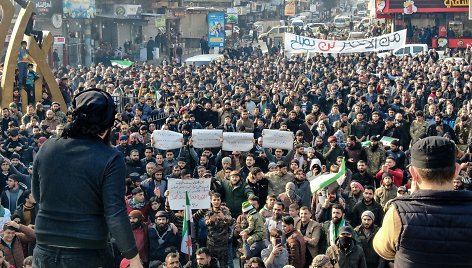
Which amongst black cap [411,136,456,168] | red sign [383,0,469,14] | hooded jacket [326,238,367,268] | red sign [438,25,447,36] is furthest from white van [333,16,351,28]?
black cap [411,136,456,168]

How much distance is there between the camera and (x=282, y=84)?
2316cm

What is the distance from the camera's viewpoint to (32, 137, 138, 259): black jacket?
3.52 meters

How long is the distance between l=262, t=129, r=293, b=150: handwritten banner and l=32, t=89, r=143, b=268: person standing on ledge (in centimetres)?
980

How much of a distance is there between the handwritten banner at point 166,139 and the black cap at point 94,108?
9857 mm

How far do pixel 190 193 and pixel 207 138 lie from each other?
4111mm

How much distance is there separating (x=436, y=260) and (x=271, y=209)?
659 cm

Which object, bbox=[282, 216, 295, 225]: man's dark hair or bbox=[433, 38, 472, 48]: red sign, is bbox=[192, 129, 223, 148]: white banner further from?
bbox=[433, 38, 472, 48]: red sign

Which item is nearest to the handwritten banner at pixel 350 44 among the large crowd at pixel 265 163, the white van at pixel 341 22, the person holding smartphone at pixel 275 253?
the large crowd at pixel 265 163

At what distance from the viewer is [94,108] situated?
3.58m

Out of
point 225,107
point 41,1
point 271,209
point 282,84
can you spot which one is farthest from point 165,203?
point 41,1

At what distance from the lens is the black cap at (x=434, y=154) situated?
9.99ft

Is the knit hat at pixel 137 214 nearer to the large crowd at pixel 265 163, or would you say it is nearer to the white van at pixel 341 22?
the large crowd at pixel 265 163

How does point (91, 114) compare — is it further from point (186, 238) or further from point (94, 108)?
point (186, 238)

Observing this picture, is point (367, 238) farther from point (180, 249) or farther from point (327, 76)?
point (327, 76)
